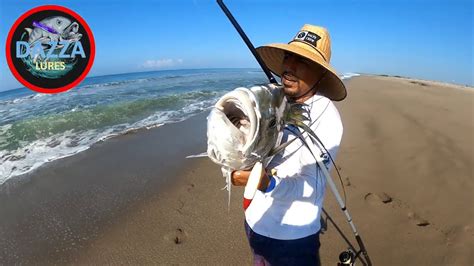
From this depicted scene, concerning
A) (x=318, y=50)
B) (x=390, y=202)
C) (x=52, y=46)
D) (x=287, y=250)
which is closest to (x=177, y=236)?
(x=287, y=250)

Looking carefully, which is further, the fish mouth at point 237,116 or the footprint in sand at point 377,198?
the footprint in sand at point 377,198

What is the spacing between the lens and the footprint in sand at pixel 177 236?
399 cm

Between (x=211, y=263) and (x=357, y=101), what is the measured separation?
44.1 ft

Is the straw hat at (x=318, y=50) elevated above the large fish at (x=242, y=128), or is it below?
above

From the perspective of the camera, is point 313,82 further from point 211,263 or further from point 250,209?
point 211,263

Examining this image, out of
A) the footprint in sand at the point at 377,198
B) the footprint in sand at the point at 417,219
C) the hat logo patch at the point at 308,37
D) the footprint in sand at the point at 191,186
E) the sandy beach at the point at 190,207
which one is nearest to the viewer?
the hat logo patch at the point at 308,37

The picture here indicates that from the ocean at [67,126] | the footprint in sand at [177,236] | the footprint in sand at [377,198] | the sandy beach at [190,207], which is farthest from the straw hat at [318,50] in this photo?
the ocean at [67,126]

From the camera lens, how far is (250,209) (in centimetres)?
224

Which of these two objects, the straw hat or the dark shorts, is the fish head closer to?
the straw hat

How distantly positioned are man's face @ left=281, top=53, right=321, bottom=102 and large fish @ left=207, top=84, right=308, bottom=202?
28.2 inches

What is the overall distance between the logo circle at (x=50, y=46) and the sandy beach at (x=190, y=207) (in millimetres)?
2295

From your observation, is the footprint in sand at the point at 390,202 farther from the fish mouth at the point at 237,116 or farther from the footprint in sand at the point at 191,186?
the fish mouth at the point at 237,116

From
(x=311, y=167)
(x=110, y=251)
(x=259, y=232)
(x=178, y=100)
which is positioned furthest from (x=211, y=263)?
(x=178, y=100)

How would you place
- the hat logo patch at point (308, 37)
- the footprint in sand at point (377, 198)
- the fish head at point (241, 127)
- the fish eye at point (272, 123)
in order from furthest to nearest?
the footprint in sand at point (377, 198) < the hat logo patch at point (308, 37) < the fish eye at point (272, 123) < the fish head at point (241, 127)
